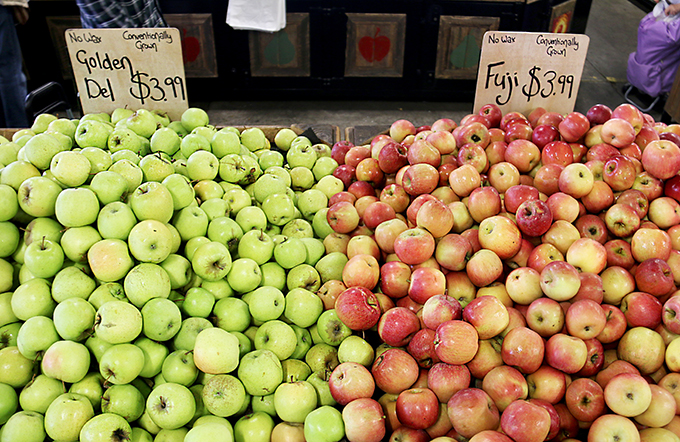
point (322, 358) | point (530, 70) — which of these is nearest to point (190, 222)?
point (322, 358)

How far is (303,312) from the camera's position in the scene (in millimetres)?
1602

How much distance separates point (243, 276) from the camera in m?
A: 1.60

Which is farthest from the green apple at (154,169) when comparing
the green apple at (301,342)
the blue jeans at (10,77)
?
the blue jeans at (10,77)

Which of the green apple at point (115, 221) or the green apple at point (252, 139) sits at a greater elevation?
the green apple at point (115, 221)

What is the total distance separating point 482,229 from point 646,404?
2.26ft

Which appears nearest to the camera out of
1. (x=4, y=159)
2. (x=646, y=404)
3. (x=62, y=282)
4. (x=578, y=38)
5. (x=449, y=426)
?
(x=646, y=404)

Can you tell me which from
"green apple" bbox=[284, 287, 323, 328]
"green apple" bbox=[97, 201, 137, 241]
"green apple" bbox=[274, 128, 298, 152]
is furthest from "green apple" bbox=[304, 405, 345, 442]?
"green apple" bbox=[274, 128, 298, 152]

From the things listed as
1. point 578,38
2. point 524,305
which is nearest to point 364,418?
point 524,305

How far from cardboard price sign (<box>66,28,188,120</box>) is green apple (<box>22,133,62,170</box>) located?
0.76 metres

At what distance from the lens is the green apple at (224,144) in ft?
6.79

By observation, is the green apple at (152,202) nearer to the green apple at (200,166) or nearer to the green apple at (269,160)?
the green apple at (200,166)

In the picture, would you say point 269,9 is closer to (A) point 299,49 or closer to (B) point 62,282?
(A) point 299,49

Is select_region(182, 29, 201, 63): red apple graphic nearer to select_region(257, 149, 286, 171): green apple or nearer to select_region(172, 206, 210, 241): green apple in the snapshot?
select_region(257, 149, 286, 171): green apple

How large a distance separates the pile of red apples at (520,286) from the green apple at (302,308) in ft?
0.24
